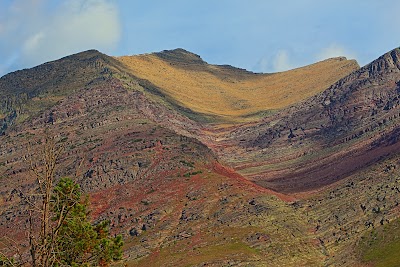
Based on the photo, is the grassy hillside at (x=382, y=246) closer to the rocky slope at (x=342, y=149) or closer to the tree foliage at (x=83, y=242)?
the rocky slope at (x=342, y=149)

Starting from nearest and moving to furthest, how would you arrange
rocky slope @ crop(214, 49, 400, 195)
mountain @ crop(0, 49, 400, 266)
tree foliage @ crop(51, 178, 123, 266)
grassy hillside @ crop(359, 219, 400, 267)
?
tree foliage @ crop(51, 178, 123, 266) < grassy hillside @ crop(359, 219, 400, 267) < mountain @ crop(0, 49, 400, 266) < rocky slope @ crop(214, 49, 400, 195)

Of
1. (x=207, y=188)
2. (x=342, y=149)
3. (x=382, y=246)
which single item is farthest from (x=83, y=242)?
(x=342, y=149)

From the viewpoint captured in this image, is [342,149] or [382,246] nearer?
[382,246]

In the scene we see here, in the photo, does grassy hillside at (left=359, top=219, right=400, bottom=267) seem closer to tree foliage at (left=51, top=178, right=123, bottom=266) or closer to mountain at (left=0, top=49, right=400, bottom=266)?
mountain at (left=0, top=49, right=400, bottom=266)

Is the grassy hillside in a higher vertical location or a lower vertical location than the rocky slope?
lower

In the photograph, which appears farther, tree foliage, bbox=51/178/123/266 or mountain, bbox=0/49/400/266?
mountain, bbox=0/49/400/266

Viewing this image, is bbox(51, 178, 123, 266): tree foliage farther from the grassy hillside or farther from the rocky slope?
the rocky slope

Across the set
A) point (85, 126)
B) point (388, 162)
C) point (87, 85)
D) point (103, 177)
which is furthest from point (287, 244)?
point (87, 85)

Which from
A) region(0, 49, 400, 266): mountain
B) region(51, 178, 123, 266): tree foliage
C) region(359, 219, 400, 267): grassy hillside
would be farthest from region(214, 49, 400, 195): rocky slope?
region(51, 178, 123, 266): tree foliage

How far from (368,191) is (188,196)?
35.5 m

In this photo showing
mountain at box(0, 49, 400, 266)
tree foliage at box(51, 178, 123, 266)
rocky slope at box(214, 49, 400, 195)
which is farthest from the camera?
rocky slope at box(214, 49, 400, 195)

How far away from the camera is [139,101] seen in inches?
7564

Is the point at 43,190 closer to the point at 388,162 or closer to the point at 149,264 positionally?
Answer: the point at 149,264

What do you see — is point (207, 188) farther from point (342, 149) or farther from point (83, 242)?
point (83, 242)
